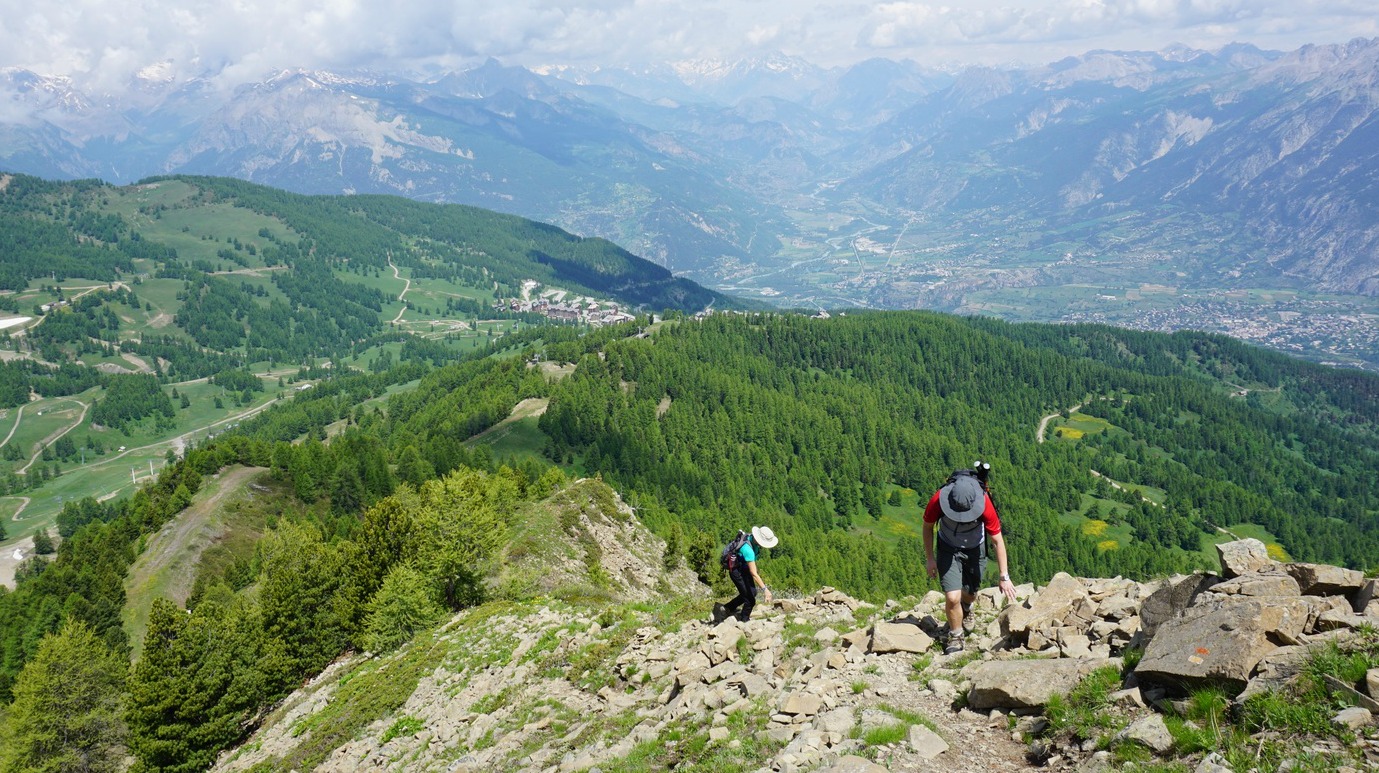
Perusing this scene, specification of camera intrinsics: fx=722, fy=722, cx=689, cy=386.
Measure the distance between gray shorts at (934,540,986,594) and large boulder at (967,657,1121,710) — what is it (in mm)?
2993

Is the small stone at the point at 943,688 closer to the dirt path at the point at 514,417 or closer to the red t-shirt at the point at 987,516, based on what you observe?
the red t-shirt at the point at 987,516

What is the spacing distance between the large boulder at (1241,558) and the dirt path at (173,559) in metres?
104

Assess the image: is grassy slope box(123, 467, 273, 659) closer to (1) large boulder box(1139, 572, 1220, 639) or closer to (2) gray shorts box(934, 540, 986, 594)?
(2) gray shorts box(934, 540, 986, 594)

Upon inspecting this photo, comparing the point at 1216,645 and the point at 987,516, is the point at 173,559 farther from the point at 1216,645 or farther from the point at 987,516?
the point at 1216,645

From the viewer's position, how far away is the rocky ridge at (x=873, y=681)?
557 inches

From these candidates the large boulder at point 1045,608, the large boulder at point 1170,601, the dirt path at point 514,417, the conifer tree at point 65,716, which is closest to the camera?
the large boulder at point 1170,601

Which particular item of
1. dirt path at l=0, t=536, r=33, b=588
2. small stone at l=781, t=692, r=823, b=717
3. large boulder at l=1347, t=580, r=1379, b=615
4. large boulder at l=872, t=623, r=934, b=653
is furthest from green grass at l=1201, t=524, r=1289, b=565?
dirt path at l=0, t=536, r=33, b=588

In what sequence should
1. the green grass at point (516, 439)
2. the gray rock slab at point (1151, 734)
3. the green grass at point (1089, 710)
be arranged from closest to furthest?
the gray rock slab at point (1151, 734) < the green grass at point (1089, 710) < the green grass at point (516, 439)

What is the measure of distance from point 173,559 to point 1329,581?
118m

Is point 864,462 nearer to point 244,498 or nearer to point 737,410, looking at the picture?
point 737,410

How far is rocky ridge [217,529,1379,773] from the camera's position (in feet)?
46.4

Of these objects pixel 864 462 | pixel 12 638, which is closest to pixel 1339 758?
pixel 12 638

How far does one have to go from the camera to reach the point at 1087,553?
153m

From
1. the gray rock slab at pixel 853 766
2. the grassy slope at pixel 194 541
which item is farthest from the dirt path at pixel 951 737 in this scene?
the grassy slope at pixel 194 541
